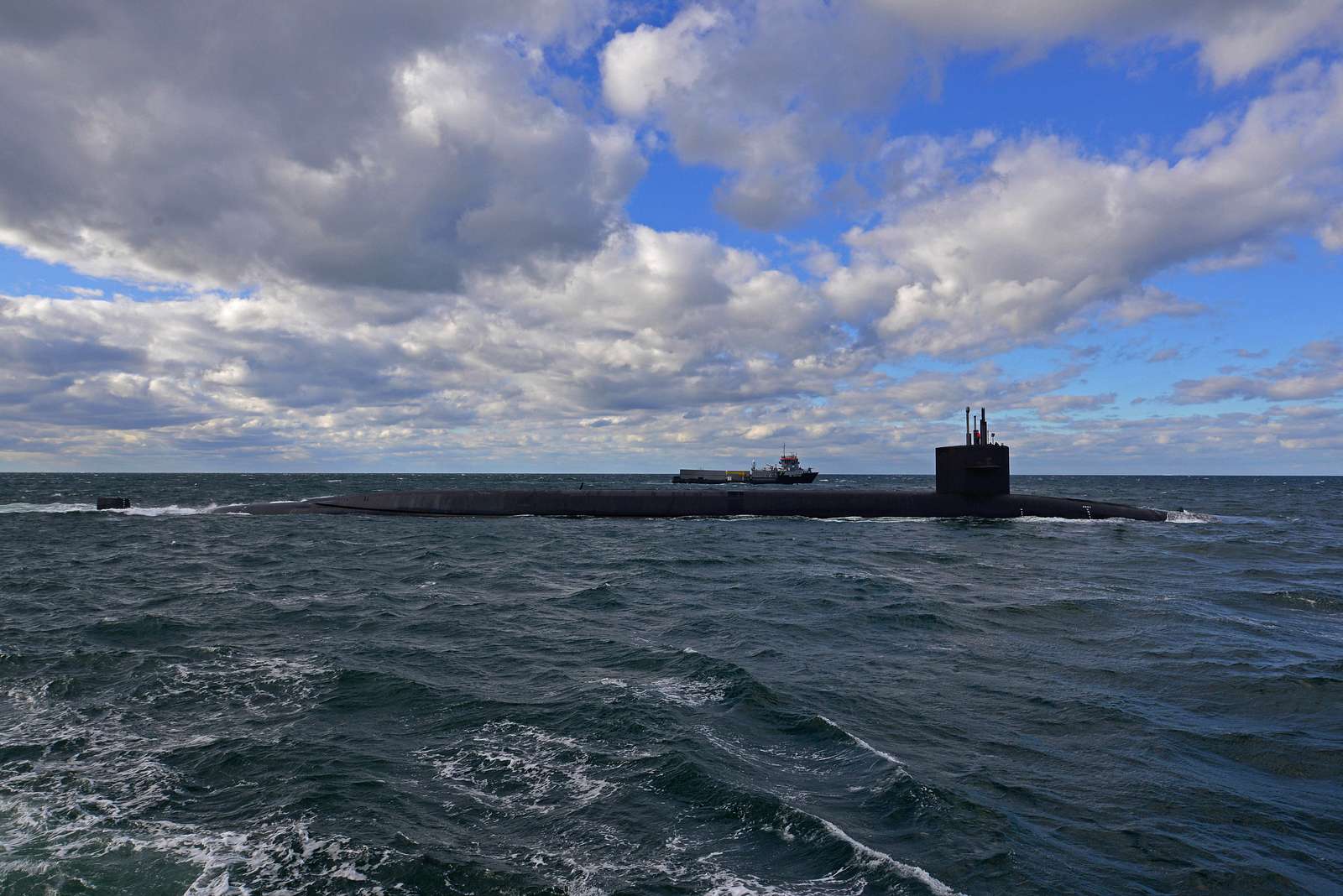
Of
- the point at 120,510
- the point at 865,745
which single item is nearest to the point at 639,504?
the point at 865,745

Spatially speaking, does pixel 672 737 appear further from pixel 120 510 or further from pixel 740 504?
pixel 120 510

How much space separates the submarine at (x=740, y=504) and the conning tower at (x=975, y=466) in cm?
6

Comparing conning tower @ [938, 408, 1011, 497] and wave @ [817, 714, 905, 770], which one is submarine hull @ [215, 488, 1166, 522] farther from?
wave @ [817, 714, 905, 770]

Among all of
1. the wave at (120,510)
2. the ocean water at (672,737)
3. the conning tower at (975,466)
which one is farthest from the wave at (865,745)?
the wave at (120,510)

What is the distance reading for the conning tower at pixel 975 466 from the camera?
39500mm

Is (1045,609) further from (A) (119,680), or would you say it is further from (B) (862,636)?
(A) (119,680)

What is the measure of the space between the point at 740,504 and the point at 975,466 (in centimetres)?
1441

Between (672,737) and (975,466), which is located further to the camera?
(975,466)

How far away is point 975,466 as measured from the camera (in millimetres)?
39938

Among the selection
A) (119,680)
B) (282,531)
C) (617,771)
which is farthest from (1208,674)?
(282,531)

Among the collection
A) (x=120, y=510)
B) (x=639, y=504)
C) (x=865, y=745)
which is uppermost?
(x=639, y=504)

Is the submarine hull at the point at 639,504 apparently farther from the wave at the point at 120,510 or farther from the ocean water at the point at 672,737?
the ocean water at the point at 672,737

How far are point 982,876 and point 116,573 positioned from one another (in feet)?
92.7

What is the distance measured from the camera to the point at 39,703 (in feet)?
38.9
